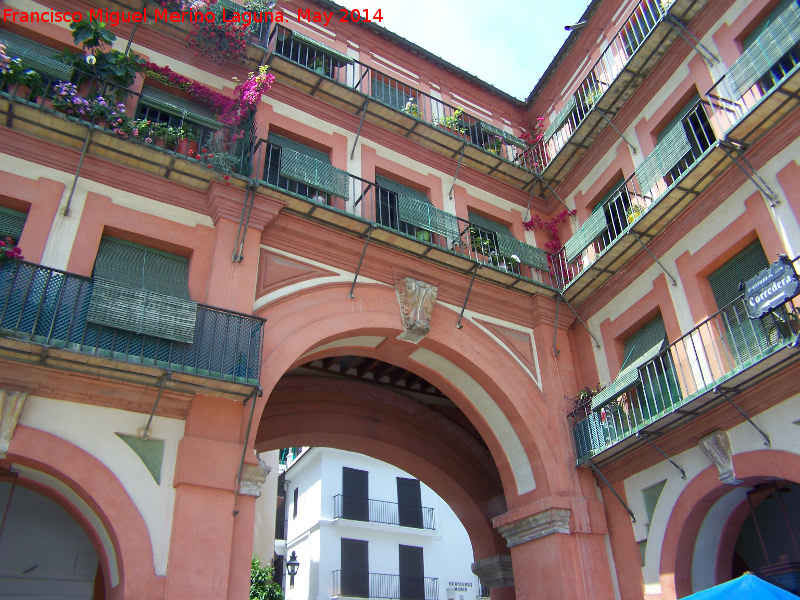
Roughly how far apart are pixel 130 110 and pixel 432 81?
832 centimetres

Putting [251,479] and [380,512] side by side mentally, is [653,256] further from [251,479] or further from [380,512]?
[380,512]

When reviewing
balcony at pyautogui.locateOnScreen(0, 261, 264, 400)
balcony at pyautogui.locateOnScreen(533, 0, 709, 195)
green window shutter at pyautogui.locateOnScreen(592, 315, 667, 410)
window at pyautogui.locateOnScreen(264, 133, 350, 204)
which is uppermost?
balcony at pyautogui.locateOnScreen(533, 0, 709, 195)

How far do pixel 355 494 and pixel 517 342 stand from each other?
13.9 meters

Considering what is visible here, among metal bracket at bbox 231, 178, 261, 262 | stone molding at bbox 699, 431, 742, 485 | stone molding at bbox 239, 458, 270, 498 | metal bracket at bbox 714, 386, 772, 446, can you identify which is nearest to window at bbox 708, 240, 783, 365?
metal bracket at bbox 714, 386, 772, 446

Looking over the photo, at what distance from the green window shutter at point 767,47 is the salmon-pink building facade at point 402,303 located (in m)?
0.07

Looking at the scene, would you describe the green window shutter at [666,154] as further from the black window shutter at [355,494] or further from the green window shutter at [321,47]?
the black window shutter at [355,494]

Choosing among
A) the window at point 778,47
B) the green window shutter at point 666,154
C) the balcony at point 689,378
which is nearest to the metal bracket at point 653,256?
the green window shutter at point 666,154

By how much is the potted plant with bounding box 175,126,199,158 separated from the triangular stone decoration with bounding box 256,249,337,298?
204 cm

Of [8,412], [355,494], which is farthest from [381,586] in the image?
[8,412]

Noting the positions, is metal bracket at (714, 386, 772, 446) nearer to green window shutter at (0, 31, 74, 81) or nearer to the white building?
green window shutter at (0, 31, 74, 81)

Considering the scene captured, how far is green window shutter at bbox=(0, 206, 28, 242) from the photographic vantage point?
9.66m

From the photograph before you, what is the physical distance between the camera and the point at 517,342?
13695mm

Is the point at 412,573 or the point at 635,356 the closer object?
the point at 635,356

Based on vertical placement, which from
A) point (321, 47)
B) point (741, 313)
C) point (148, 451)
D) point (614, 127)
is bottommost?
point (148, 451)
